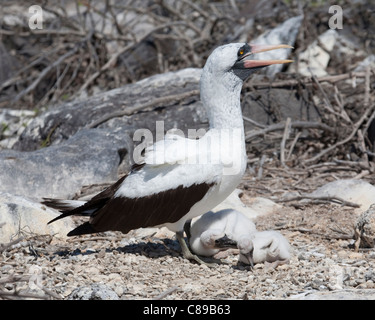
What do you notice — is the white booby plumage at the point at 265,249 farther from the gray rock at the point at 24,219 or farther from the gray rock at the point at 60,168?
the gray rock at the point at 60,168

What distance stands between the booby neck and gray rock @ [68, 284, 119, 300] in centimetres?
139

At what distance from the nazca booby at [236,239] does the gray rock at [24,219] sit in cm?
101

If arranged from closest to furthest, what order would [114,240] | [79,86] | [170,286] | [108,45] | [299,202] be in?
[170,286]
[114,240]
[299,202]
[79,86]
[108,45]

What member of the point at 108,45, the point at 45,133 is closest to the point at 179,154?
the point at 45,133

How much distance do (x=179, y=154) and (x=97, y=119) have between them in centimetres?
301

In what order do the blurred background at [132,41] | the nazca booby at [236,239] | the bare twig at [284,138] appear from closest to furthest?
1. the nazca booby at [236,239]
2. the bare twig at [284,138]
3. the blurred background at [132,41]

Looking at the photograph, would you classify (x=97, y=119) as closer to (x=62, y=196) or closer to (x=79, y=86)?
(x=62, y=196)

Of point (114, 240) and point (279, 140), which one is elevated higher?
point (279, 140)

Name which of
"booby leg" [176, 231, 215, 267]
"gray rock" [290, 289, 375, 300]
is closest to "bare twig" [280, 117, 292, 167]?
"booby leg" [176, 231, 215, 267]

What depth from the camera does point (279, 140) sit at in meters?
7.30

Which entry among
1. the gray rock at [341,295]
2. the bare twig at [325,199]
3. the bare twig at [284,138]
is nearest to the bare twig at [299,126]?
the bare twig at [284,138]

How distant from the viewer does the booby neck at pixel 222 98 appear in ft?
15.1

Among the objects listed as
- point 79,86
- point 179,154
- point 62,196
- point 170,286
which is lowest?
point 170,286

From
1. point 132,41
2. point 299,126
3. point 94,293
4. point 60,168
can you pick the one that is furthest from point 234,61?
point 132,41
